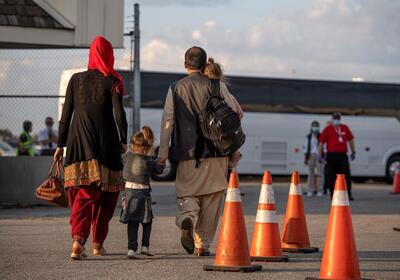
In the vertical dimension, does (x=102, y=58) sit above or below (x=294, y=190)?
above

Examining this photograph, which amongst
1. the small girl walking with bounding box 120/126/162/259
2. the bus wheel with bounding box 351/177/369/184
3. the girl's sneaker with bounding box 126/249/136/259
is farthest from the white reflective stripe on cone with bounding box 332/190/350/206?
the bus wheel with bounding box 351/177/369/184

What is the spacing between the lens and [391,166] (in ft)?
124

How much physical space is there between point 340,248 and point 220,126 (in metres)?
2.13

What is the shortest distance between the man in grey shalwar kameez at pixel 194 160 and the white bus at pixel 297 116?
25101mm

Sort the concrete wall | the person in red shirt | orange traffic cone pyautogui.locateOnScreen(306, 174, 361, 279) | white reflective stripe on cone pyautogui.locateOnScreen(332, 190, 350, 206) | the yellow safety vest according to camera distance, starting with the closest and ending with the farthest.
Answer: orange traffic cone pyautogui.locateOnScreen(306, 174, 361, 279) < white reflective stripe on cone pyautogui.locateOnScreen(332, 190, 350, 206) < the concrete wall < the person in red shirt < the yellow safety vest

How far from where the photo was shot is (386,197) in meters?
26.7

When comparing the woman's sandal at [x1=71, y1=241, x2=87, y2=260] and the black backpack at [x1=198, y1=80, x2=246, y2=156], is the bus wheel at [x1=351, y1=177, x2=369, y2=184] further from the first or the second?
the woman's sandal at [x1=71, y1=241, x2=87, y2=260]

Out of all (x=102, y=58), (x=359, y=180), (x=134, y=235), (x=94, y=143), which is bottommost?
(x=359, y=180)

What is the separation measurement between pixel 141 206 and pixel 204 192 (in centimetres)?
65

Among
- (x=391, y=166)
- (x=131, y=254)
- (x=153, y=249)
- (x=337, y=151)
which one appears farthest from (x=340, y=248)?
(x=391, y=166)

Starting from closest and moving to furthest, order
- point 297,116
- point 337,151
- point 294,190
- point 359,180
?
1. point 294,190
2. point 337,151
3. point 297,116
4. point 359,180

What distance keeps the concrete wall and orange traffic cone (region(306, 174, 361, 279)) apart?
11373mm

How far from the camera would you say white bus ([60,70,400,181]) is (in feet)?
122

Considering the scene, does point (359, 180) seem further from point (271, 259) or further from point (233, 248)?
point (233, 248)
